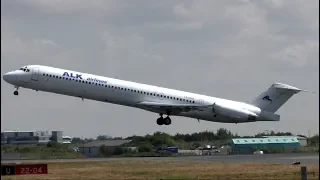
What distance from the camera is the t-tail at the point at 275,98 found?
77062 millimetres

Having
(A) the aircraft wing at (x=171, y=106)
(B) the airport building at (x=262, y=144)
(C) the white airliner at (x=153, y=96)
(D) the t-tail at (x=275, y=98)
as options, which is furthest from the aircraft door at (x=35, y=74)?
(B) the airport building at (x=262, y=144)

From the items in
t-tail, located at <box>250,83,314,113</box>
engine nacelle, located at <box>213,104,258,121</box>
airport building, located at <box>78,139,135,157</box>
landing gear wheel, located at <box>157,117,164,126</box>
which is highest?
t-tail, located at <box>250,83,314,113</box>

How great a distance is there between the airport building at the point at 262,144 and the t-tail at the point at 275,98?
722 cm

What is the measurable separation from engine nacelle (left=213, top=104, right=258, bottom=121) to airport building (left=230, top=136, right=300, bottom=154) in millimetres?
8796

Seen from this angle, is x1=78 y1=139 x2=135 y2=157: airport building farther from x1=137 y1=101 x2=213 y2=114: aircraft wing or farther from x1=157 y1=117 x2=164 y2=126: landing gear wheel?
x1=137 y1=101 x2=213 y2=114: aircraft wing

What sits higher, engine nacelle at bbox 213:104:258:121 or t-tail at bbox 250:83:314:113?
t-tail at bbox 250:83:314:113

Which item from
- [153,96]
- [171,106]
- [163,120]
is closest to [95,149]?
[163,120]

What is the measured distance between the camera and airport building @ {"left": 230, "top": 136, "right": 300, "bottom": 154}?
276 ft

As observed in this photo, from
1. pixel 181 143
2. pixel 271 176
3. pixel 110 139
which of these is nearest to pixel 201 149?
pixel 181 143

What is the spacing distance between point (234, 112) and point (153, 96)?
9334mm

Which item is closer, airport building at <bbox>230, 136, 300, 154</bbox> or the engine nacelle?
the engine nacelle

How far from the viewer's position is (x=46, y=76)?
6400cm

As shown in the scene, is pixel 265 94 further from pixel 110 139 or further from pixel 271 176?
pixel 271 176

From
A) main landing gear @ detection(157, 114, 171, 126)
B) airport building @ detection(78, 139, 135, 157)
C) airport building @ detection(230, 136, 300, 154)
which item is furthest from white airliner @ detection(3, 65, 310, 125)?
airport building @ detection(230, 136, 300, 154)
